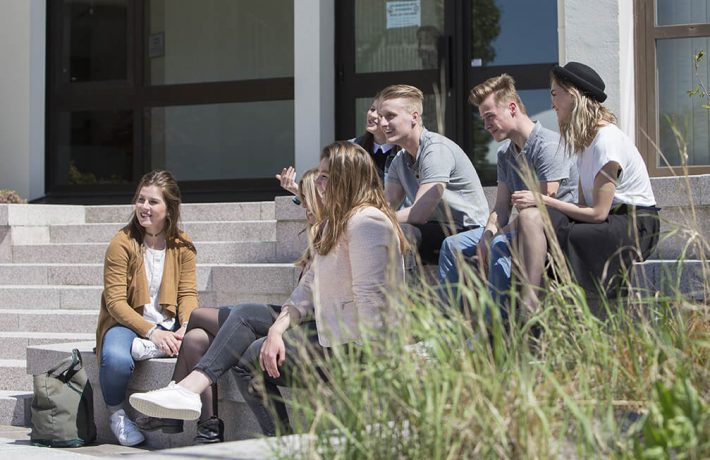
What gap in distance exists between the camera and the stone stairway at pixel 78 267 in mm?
6184

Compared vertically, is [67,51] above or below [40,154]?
above

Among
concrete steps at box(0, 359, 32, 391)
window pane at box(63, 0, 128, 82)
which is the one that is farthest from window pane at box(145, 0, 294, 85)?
concrete steps at box(0, 359, 32, 391)

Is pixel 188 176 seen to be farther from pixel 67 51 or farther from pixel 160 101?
pixel 67 51

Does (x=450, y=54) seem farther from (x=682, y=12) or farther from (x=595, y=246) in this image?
(x=595, y=246)

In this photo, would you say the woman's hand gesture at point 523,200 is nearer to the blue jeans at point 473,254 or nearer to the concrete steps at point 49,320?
the blue jeans at point 473,254

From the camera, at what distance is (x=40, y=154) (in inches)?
390

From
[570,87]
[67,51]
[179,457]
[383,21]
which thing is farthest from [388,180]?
[67,51]

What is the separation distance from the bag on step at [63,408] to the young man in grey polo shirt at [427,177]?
179 centimetres

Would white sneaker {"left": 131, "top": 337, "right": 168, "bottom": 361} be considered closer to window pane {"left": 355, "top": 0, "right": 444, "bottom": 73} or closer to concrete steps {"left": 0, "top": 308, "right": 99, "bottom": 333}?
concrete steps {"left": 0, "top": 308, "right": 99, "bottom": 333}

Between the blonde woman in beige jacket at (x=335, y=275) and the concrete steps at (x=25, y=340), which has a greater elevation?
the blonde woman in beige jacket at (x=335, y=275)

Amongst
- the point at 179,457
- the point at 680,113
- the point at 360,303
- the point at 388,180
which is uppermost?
the point at 680,113

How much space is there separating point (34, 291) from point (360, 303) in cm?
389

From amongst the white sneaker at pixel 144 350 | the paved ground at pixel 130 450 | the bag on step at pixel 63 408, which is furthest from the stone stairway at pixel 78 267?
the paved ground at pixel 130 450

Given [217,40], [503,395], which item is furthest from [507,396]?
[217,40]
